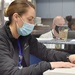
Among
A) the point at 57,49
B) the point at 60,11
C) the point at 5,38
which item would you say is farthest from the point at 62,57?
the point at 60,11

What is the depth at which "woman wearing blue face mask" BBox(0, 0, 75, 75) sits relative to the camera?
1358 millimetres

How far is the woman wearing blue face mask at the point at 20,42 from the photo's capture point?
4.46ft

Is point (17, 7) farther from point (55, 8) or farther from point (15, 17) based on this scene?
point (55, 8)

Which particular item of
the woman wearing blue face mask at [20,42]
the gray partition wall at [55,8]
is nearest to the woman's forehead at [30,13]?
the woman wearing blue face mask at [20,42]

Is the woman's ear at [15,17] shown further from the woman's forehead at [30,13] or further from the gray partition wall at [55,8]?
the gray partition wall at [55,8]

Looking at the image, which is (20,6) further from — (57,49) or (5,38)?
(57,49)

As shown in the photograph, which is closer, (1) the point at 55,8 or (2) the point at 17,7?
(2) the point at 17,7

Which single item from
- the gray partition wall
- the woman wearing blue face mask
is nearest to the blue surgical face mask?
the woman wearing blue face mask

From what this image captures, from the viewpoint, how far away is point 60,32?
1897 mm

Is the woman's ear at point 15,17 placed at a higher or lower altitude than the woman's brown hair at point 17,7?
lower

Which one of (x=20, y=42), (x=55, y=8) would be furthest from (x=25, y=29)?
(x=55, y=8)

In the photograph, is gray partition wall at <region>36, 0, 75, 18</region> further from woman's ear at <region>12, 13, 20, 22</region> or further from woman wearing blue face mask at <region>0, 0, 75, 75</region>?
woman's ear at <region>12, 13, 20, 22</region>

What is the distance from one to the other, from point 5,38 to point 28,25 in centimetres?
23

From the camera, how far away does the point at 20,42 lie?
159 centimetres
